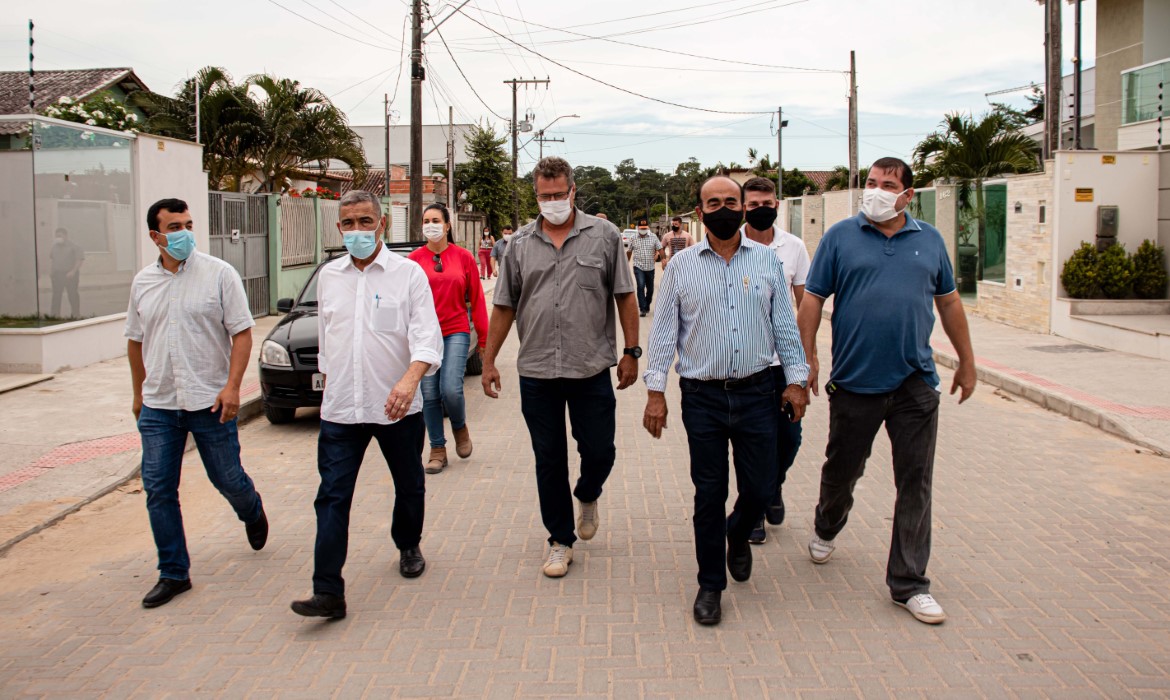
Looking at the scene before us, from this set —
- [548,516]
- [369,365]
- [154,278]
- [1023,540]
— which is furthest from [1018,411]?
[154,278]

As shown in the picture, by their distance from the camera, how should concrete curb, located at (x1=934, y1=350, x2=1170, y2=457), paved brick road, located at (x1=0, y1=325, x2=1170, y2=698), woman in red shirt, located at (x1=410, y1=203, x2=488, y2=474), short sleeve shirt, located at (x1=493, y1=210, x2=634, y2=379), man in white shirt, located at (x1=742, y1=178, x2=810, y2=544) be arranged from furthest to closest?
1. concrete curb, located at (x1=934, y1=350, x2=1170, y2=457)
2. woman in red shirt, located at (x1=410, y1=203, x2=488, y2=474)
3. man in white shirt, located at (x1=742, y1=178, x2=810, y2=544)
4. short sleeve shirt, located at (x1=493, y1=210, x2=634, y2=379)
5. paved brick road, located at (x1=0, y1=325, x2=1170, y2=698)

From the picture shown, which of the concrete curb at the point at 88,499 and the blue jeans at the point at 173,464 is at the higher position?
the blue jeans at the point at 173,464

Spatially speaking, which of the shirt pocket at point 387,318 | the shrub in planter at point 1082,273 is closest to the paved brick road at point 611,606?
the shirt pocket at point 387,318

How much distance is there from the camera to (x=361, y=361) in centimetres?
481

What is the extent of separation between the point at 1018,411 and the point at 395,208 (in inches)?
882

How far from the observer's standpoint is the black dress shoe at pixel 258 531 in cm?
564

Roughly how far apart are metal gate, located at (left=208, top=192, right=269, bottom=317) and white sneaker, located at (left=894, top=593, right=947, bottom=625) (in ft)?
49.8

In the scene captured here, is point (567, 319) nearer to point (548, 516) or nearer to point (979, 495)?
point (548, 516)

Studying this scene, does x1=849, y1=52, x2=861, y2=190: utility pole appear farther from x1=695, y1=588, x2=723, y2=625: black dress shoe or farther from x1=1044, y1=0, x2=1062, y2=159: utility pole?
x1=695, y1=588, x2=723, y2=625: black dress shoe

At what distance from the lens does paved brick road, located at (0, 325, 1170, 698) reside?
4.03 metres

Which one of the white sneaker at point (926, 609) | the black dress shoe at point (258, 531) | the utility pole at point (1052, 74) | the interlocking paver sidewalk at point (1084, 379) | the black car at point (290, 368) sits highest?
the utility pole at point (1052, 74)

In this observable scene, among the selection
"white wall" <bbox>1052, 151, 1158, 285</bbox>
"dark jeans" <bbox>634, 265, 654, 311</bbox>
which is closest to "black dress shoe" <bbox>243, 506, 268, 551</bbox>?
"white wall" <bbox>1052, 151, 1158, 285</bbox>

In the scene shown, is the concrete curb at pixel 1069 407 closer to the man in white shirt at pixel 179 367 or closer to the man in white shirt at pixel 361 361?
the man in white shirt at pixel 361 361

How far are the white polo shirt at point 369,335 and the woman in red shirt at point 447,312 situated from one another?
266 centimetres
